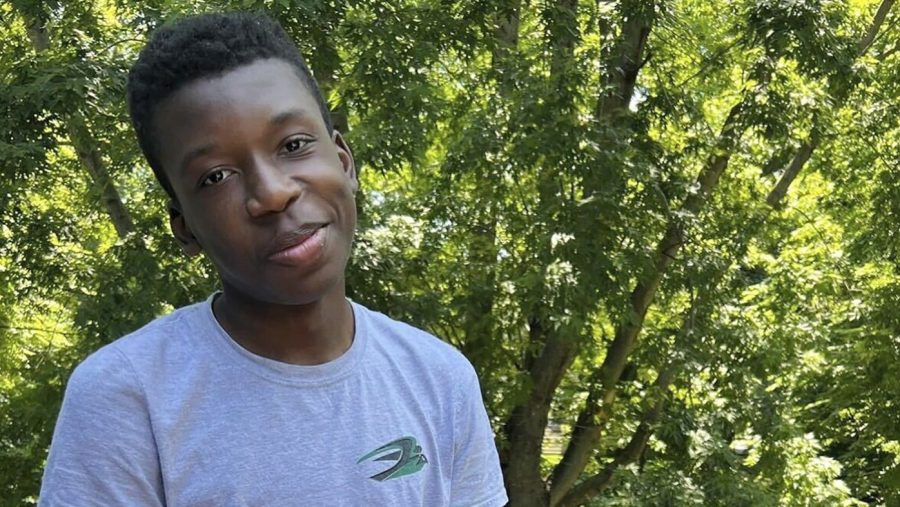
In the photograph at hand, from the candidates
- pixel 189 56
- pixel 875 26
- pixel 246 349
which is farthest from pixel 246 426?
pixel 875 26

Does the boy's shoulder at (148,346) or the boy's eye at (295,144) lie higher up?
→ the boy's eye at (295,144)

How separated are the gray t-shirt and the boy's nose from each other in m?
0.17

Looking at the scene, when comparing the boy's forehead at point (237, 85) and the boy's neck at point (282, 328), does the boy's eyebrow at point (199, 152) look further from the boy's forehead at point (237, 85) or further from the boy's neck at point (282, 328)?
the boy's neck at point (282, 328)

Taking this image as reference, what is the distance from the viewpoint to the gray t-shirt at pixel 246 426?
48.8 inches

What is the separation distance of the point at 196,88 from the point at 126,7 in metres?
5.96

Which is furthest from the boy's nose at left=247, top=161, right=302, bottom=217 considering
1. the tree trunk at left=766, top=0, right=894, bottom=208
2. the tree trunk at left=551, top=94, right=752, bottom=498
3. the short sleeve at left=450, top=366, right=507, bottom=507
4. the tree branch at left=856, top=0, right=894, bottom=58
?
the tree branch at left=856, top=0, right=894, bottom=58

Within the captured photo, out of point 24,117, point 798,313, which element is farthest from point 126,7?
point 798,313

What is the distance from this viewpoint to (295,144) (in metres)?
1.36

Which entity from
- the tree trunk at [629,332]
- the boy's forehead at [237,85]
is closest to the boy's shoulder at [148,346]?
the boy's forehead at [237,85]

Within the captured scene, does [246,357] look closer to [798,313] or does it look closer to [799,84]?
[799,84]

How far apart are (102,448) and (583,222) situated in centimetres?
616

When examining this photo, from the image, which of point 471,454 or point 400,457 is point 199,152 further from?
point 471,454

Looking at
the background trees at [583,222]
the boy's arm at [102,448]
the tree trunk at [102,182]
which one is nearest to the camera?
the boy's arm at [102,448]

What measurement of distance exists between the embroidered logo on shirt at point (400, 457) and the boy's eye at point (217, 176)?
1.17 feet
